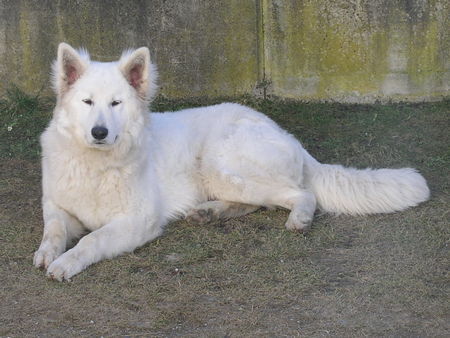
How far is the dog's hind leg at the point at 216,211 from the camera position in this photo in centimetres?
547

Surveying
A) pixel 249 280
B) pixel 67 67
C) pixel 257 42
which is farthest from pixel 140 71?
pixel 257 42

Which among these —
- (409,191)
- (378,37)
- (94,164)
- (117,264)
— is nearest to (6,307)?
(117,264)

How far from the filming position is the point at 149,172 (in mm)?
5359

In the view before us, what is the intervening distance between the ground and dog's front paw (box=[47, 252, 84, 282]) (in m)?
0.05

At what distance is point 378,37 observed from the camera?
309 inches

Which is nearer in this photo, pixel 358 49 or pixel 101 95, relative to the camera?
pixel 101 95

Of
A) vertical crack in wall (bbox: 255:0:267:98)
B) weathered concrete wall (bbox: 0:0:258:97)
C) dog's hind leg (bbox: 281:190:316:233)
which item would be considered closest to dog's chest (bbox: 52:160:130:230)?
dog's hind leg (bbox: 281:190:316:233)

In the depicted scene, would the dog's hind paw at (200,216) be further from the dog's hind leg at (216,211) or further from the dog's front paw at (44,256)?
the dog's front paw at (44,256)

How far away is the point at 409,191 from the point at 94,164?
90.3 inches

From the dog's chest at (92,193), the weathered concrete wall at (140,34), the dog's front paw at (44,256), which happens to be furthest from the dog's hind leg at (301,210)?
the weathered concrete wall at (140,34)

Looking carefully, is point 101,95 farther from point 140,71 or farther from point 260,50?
point 260,50

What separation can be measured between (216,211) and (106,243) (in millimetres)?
1064

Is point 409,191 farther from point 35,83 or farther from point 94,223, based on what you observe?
point 35,83

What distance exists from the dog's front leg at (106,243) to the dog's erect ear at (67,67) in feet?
3.15
